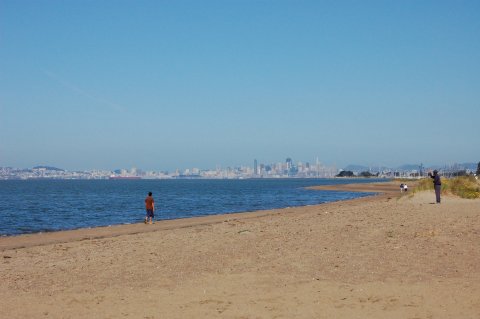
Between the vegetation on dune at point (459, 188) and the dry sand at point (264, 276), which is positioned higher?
the vegetation on dune at point (459, 188)

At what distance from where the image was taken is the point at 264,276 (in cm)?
1108

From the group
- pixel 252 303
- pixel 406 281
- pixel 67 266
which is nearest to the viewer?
pixel 252 303

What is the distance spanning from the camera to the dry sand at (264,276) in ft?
29.4

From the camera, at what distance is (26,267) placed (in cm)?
1355

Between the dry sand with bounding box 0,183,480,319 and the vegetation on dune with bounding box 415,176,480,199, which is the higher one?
the vegetation on dune with bounding box 415,176,480,199

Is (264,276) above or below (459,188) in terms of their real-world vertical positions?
below

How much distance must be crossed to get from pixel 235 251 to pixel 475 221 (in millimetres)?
8389

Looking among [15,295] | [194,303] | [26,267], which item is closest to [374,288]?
[194,303]

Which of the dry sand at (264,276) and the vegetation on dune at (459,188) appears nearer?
the dry sand at (264,276)

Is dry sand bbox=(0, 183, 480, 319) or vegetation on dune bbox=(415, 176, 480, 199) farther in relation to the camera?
vegetation on dune bbox=(415, 176, 480, 199)

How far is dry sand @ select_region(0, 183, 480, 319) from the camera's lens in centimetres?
896

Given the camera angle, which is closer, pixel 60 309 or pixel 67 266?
pixel 60 309

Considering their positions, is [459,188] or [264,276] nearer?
[264,276]

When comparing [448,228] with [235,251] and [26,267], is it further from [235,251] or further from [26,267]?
[26,267]
